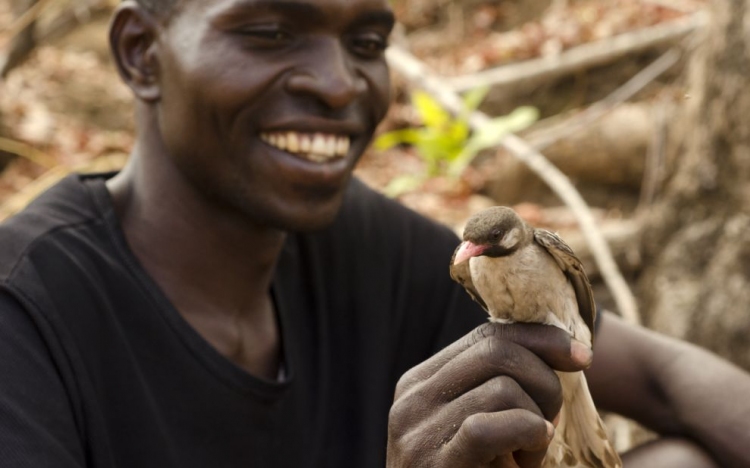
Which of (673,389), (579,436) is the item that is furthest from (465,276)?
(673,389)

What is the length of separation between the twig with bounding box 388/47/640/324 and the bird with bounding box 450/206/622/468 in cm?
202

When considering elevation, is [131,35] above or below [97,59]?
above

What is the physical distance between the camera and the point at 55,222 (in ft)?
6.99

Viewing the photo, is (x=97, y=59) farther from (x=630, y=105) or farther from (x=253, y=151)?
(x=253, y=151)

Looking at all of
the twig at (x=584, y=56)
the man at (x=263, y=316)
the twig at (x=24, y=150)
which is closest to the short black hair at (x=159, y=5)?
the man at (x=263, y=316)

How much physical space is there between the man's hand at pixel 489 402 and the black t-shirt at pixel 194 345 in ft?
2.11

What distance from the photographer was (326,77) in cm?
217

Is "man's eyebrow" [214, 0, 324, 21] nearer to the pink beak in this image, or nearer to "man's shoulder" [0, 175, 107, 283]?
"man's shoulder" [0, 175, 107, 283]

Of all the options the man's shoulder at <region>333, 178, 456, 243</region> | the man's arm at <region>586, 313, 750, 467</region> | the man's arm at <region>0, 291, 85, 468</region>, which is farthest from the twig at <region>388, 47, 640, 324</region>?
the man's arm at <region>0, 291, 85, 468</region>

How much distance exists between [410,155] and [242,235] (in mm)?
4076

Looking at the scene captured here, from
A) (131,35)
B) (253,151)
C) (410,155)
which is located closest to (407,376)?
(253,151)

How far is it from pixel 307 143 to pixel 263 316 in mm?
578

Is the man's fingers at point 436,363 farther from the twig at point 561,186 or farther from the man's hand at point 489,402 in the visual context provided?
the twig at point 561,186

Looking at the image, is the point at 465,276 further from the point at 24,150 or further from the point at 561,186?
the point at 24,150
